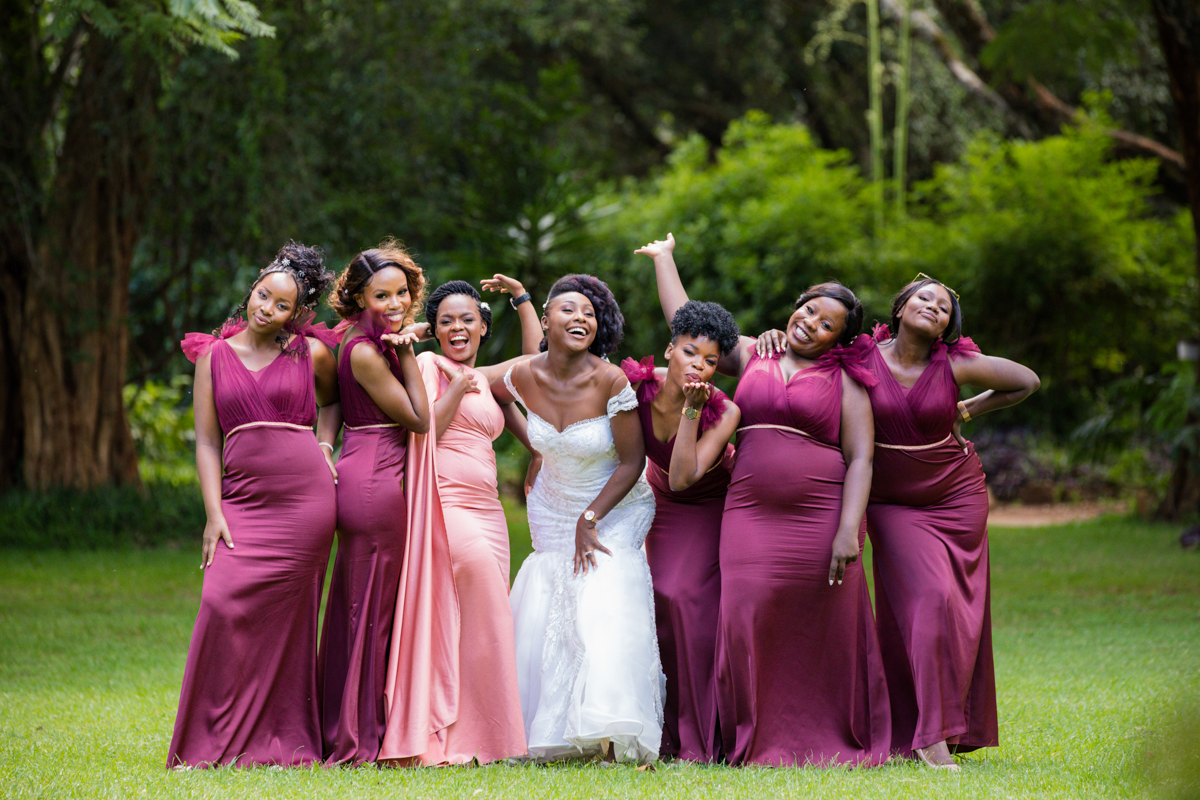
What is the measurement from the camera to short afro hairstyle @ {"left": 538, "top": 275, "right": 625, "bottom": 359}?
545 cm

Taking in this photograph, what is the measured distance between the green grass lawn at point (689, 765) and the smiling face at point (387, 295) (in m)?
1.99

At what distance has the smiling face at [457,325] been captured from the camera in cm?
556

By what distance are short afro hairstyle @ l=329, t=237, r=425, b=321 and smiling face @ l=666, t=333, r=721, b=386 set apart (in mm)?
1252

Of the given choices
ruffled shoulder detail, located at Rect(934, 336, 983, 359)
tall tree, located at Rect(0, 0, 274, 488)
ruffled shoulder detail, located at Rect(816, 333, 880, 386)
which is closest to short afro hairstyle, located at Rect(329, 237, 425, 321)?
ruffled shoulder detail, located at Rect(816, 333, 880, 386)

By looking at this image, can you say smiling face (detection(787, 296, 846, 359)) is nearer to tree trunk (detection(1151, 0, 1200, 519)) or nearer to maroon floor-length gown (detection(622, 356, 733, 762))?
maroon floor-length gown (detection(622, 356, 733, 762))

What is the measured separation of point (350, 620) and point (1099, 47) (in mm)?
9611

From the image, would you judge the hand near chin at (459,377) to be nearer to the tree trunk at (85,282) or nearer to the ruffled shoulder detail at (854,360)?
the ruffled shoulder detail at (854,360)

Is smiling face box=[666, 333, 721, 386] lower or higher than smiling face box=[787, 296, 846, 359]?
lower

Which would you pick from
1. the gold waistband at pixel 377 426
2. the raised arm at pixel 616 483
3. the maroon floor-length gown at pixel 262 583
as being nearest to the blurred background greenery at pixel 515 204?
the maroon floor-length gown at pixel 262 583

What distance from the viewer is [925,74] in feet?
68.6

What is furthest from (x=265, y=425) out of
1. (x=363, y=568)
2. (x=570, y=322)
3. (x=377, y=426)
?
(x=570, y=322)

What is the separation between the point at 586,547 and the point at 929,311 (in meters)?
1.88

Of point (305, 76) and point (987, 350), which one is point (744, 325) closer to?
point (987, 350)

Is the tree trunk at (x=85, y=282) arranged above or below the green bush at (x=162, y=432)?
above
